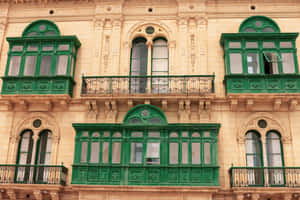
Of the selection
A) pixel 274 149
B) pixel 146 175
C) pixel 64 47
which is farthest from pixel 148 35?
pixel 274 149

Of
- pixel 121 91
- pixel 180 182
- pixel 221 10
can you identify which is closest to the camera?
pixel 180 182

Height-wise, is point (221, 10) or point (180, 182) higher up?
point (221, 10)

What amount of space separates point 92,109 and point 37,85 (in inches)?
120

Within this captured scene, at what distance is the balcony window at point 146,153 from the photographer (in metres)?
15.5

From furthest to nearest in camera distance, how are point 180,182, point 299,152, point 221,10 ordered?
point 221,10, point 299,152, point 180,182

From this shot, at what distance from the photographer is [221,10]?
1892 centimetres

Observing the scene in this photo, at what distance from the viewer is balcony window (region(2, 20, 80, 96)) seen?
17.6 metres

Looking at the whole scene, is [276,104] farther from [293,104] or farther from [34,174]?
[34,174]

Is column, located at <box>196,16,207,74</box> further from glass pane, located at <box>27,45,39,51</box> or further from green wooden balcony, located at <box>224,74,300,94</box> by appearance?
glass pane, located at <box>27,45,39,51</box>

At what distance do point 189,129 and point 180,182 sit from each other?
2.46 meters

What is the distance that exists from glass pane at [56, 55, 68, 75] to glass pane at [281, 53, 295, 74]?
11109mm

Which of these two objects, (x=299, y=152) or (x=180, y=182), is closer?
(x=180, y=182)

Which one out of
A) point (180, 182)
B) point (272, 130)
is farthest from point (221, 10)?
point (180, 182)

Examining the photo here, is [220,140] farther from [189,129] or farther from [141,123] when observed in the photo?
[141,123]
